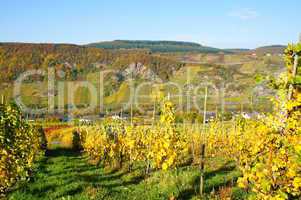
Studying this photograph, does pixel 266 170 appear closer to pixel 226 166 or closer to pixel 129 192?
pixel 129 192

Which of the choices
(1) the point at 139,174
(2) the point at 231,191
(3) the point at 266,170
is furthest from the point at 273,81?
(1) the point at 139,174

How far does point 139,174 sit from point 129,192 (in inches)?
238

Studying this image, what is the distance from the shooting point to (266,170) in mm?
8070

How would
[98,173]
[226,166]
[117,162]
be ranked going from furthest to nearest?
1. [117,162]
2. [226,166]
3. [98,173]

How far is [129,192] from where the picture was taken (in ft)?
55.5

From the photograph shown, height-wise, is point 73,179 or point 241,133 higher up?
point 241,133

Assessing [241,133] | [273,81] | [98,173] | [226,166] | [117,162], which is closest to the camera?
[273,81]

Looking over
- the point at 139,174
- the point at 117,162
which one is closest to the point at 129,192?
the point at 139,174

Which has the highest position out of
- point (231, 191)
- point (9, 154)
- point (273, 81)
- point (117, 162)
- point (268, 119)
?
point (273, 81)

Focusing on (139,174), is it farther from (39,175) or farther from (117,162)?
(117,162)

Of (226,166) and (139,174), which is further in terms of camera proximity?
(226,166)

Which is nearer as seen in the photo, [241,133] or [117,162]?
[241,133]

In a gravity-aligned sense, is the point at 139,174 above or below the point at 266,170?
below

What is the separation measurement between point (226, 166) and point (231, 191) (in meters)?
11.0
